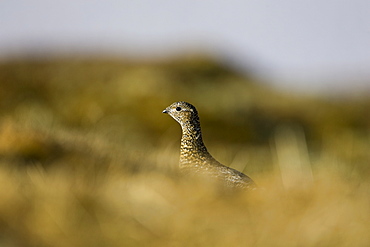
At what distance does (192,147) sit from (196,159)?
0.35 m

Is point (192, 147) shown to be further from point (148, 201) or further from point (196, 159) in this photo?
point (148, 201)

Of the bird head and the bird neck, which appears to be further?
the bird head

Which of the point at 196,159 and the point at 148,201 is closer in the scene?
the point at 148,201

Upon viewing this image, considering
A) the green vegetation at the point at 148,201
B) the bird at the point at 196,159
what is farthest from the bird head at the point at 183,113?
the green vegetation at the point at 148,201

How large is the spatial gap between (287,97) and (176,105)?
62.4ft

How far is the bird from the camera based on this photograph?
16.1 feet

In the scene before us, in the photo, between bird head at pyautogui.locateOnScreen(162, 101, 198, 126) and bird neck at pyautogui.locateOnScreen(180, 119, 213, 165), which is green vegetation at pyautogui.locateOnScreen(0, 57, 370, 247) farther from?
bird head at pyautogui.locateOnScreen(162, 101, 198, 126)

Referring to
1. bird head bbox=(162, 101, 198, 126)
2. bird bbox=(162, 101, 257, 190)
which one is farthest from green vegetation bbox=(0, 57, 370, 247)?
bird head bbox=(162, 101, 198, 126)

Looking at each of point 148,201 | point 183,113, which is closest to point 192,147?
point 183,113

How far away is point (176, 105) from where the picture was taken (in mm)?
7055

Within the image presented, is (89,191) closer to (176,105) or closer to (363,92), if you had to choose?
(176,105)

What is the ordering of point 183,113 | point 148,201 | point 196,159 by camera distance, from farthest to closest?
1. point 183,113
2. point 196,159
3. point 148,201

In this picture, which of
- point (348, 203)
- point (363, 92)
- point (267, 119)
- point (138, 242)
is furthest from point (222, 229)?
point (363, 92)

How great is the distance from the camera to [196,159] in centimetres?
580
